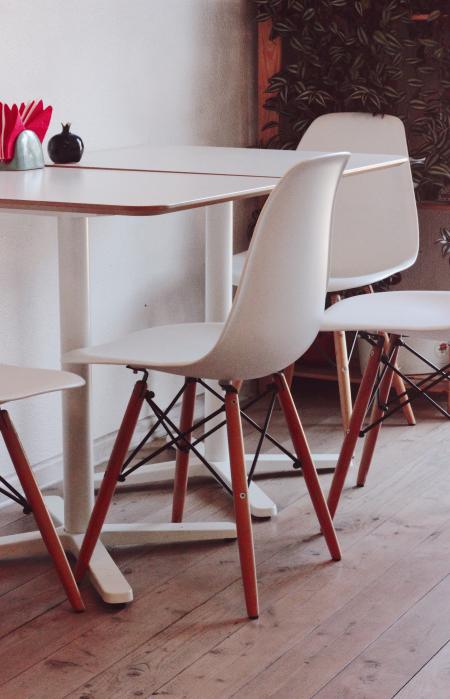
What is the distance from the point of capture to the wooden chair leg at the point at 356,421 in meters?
2.70

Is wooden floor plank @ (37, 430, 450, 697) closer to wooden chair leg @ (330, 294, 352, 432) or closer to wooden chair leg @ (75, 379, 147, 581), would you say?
wooden chair leg @ (75, 379, 147, 581)

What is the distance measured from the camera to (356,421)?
2705 millimetres

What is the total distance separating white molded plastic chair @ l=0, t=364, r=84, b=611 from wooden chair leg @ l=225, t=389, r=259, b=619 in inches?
12.5

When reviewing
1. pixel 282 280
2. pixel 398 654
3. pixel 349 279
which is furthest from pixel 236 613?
pixel 349 279

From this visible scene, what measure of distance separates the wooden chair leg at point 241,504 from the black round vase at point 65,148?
812 mm

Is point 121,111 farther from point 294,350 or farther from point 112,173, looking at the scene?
point 294,350

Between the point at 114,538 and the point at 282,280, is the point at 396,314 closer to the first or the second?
the point at 282,280

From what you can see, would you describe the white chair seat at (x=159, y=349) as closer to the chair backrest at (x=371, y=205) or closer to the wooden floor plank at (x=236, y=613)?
the wooden floor plank at (x=236, y=613)

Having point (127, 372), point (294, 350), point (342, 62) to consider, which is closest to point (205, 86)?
point (342, 62)

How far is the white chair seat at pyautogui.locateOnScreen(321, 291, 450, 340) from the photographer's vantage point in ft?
8.45

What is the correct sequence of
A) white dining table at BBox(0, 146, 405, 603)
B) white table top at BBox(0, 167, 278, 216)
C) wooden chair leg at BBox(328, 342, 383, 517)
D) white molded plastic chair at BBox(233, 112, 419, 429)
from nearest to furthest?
white table top at BBox(0, 167, 278, 216) < white dining table at BBox(0, 146, 405, 603) < wooden chair leg at BBox(328, 342, 383, 517) < white molded plastic chair at BBox(233, 112, 419, 429)

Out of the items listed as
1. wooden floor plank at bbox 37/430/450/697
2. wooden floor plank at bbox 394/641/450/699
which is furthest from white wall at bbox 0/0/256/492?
wooden floor plank at bbox 394/641/450/699

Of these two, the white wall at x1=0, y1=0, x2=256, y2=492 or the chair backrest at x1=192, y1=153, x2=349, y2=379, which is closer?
the chair backrest at x1=192, y1=153, x2=349, y2=379

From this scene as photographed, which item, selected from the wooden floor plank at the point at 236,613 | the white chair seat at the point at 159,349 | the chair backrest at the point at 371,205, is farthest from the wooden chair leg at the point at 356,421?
the chair backrest at the point at 371,205
